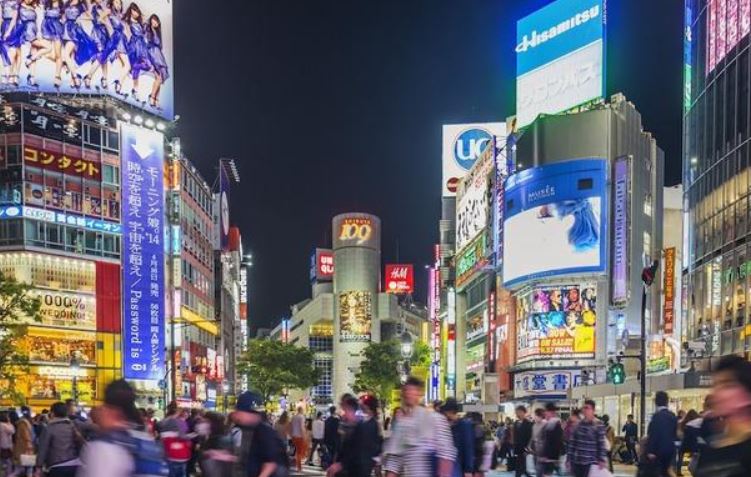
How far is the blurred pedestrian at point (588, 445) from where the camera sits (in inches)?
498

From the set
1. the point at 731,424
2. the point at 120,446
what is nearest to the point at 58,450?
the point at 120,446

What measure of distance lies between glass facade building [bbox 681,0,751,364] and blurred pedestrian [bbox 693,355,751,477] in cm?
3249

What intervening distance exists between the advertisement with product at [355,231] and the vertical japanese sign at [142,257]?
77.5 metres

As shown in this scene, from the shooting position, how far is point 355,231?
136000 mm

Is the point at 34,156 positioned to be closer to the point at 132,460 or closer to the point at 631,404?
the point at 631,404

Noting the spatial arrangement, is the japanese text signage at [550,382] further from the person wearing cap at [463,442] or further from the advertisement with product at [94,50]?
the person wearing cap at [463,442]

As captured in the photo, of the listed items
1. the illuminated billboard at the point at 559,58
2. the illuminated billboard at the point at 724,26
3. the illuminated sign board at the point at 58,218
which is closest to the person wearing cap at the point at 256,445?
the illuminated billboard at the point at 724,26

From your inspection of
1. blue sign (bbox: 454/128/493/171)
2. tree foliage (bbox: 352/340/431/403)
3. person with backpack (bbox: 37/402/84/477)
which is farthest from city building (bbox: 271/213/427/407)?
person with backpack (bbox: 37/402/84/477)

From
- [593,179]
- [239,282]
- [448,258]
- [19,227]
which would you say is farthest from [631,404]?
[239,282]

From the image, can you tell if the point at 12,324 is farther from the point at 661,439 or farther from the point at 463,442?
the point at 661,439

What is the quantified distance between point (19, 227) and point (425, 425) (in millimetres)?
47580

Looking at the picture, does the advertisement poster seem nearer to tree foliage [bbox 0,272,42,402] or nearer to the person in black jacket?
tree foliage [bbox 0,272,42,402]

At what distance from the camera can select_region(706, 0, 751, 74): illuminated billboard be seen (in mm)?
36188

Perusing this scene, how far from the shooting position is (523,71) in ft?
204
